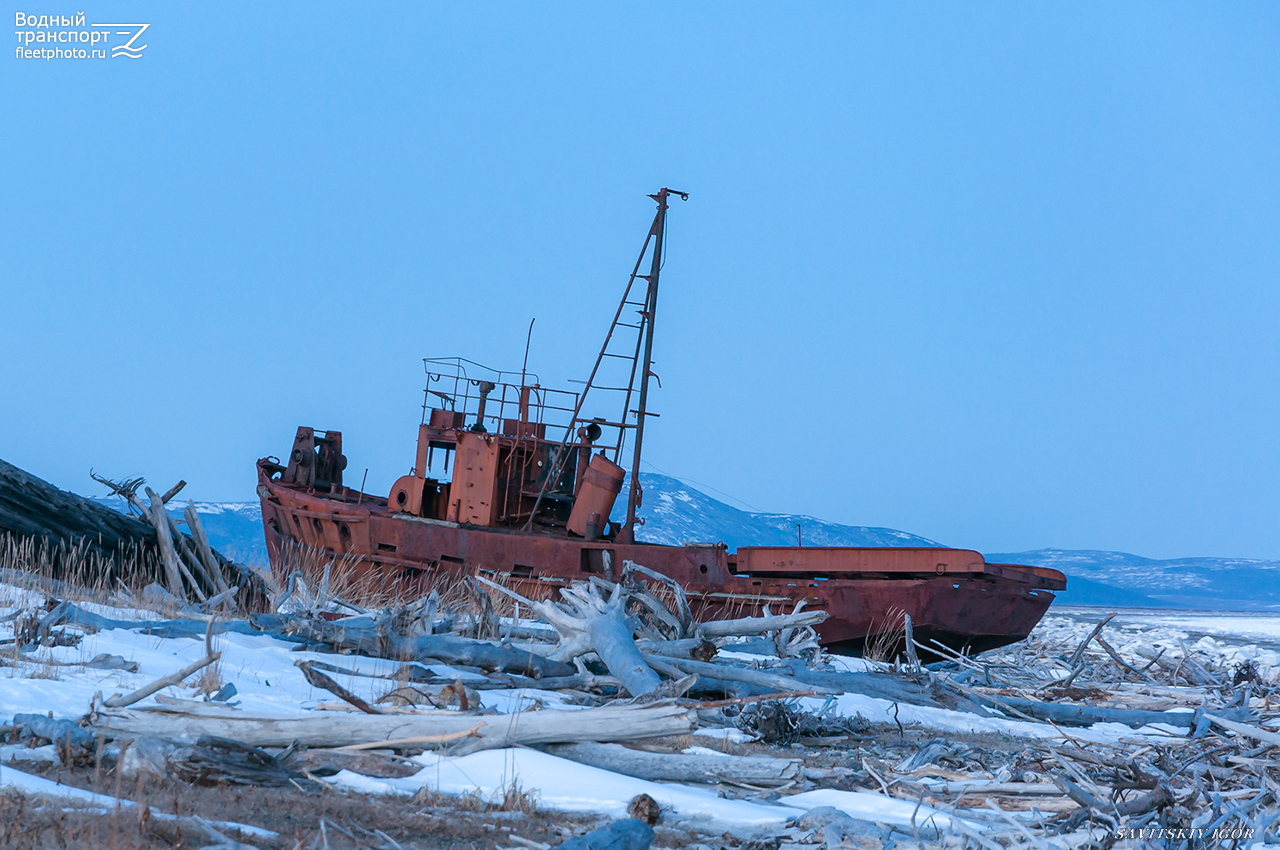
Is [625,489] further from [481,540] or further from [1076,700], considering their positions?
[1076,700]

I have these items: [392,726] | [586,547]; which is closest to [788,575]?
[586,547]

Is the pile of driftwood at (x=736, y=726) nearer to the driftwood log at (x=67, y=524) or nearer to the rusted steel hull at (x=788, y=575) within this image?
the rusted steel hull at (x=788, y=575)

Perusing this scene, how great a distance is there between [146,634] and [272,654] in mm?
1227

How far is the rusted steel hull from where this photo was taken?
50.4ft

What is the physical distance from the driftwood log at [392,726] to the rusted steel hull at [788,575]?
29.6 ft

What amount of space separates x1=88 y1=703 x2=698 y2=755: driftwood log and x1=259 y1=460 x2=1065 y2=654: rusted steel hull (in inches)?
355

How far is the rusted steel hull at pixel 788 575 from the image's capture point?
50.4 feet

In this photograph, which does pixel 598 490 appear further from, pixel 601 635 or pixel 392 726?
pixel 392 726

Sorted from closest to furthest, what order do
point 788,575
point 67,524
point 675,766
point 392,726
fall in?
point 392,726
point 675,766
point 67,524
point 788,575

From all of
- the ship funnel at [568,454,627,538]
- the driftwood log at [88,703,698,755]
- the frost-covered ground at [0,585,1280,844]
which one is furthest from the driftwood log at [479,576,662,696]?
the ship funnel at [568,454,627,538]

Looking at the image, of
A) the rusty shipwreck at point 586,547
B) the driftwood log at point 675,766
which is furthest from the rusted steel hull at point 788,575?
the driftwood log at point 675,766

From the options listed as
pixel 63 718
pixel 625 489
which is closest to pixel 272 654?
pixel 63 718

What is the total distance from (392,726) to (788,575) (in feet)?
39.2

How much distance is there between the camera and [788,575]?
16.8m
